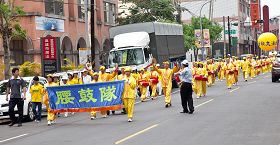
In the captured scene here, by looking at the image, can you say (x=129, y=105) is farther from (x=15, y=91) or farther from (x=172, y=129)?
(x=15, y=91)

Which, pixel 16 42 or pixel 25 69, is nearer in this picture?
pixel 25 69

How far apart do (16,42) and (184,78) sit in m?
22.8

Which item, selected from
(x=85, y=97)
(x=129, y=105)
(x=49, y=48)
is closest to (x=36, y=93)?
(x=85, y=97)

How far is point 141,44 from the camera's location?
102 ft

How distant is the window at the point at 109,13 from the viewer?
168 ft

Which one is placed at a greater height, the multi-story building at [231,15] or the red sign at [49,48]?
the multi-story building at [231,15]

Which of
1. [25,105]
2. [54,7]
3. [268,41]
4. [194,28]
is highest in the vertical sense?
[194,28]

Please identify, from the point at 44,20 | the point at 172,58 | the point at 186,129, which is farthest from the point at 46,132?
the point at 44,20

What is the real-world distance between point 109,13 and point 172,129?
38573mm

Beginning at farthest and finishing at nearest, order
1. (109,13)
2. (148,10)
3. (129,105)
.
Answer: (148,10)
(109,13)
(129,105)

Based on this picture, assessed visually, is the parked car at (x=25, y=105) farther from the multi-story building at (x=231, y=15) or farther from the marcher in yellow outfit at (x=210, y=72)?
the multi-story building at (x=231, y=15)

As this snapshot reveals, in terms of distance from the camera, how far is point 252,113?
17.6 m

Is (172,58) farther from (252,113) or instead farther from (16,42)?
(252,113)

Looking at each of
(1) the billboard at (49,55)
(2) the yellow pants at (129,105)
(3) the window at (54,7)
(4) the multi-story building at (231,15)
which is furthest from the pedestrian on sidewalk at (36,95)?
(4) the multi-story building at (231,15)
